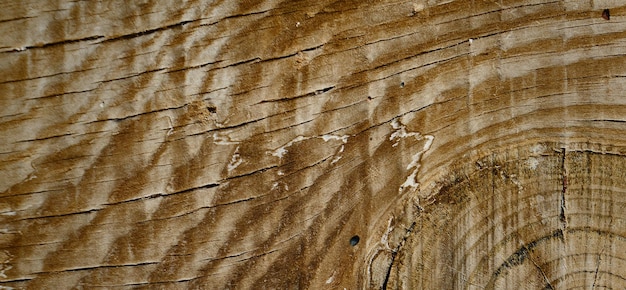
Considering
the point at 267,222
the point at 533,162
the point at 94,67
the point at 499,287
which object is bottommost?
the point at 499,287

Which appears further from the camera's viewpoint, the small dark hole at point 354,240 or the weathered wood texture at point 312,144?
the small dark hole at point 354,240

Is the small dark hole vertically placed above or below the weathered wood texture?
below

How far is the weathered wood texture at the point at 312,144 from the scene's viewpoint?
126 cm

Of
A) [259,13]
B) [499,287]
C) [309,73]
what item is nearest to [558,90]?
[499,287]

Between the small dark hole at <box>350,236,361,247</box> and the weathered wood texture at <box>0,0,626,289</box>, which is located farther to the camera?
the small dark hole at <box>350,236,361,247</box>

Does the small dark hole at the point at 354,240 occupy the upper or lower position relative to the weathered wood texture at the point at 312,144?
lower

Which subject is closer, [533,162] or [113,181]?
[113,181]

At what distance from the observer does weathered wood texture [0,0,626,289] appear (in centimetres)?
126

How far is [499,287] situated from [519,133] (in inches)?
14.1

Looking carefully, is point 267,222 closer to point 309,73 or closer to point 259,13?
point 309,73

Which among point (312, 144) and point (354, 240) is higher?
point (312, 144)

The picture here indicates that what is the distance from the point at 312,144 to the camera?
1.38 m

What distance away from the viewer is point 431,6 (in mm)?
1413

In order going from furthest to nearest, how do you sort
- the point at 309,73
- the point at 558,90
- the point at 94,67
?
1. the point at 558,90
2. the point at 309,73
3. the point at 94,67
